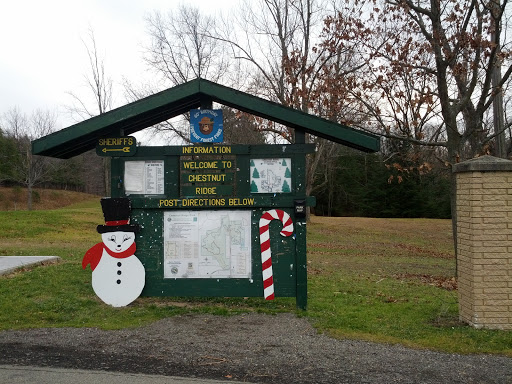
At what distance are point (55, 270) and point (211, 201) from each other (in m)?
5.35

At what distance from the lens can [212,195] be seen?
8344 mm

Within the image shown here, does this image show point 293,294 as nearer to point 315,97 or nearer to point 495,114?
point 315,97

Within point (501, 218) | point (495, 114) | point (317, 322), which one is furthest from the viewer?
point (495, 114)

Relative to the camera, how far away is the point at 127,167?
8.48m

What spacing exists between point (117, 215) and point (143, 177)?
2.31ft

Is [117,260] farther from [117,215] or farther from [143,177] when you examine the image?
[143,177]

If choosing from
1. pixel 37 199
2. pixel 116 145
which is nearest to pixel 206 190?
pixel 116 145

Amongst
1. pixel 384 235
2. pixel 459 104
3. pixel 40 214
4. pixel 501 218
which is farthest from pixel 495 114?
pixel 40 214

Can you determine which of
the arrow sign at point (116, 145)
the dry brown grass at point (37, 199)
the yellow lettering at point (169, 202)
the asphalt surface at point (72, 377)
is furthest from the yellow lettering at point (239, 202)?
the dry brown grass at point (37, 199)

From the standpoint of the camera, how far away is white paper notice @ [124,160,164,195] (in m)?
8.46

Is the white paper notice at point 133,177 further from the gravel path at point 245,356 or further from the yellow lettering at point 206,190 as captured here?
the gravel path at point 245,356

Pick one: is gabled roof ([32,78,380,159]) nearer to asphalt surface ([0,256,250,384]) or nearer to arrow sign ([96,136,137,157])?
arrow sign ([96,136,137,157])

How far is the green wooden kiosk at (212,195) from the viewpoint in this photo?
8227 mm

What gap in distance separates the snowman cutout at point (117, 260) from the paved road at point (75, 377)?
119 inches
